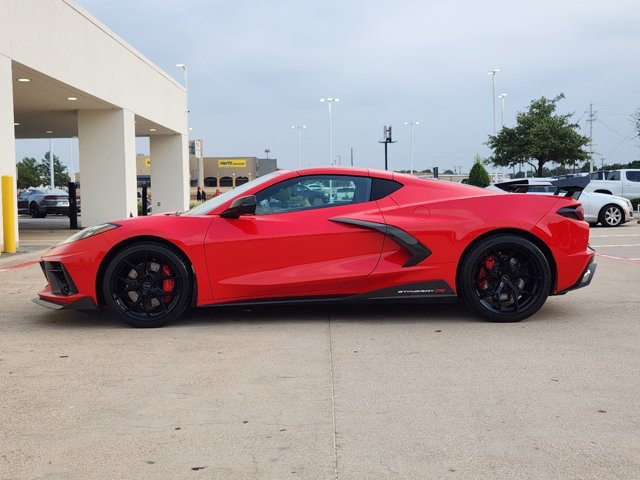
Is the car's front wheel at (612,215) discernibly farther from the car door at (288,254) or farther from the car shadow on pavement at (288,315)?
the car door at (288,254)

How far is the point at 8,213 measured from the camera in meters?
12.7

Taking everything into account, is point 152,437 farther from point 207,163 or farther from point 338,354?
point 207,163

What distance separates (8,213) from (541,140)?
37.2 m

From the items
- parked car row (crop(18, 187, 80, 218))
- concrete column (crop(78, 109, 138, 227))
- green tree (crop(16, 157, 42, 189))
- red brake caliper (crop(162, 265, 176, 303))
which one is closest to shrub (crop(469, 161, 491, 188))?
parked car row (crop(18, 187, 80, 218))

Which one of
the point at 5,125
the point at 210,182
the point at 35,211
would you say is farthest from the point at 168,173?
the point at 210,182

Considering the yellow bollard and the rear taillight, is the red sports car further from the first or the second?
the yellow bollard

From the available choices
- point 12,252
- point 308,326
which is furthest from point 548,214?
point 12,252

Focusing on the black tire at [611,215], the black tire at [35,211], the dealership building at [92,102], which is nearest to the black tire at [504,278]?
the dealership building at [92,102]

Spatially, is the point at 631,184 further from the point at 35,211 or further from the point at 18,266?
the point at 35,211

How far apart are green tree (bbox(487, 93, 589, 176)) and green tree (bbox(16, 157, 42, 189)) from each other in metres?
66.5

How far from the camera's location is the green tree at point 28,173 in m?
91.7

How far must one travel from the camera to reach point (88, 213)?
21.0 metres

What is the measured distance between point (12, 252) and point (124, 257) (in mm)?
8214

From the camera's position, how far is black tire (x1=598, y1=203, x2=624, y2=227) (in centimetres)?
1962
